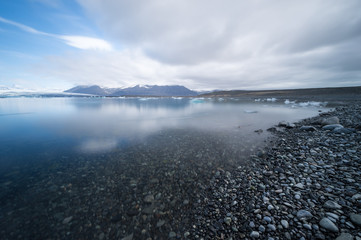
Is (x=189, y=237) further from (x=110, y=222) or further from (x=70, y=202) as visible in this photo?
(x=70, y=202)

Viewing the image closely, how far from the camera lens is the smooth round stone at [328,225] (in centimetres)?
214

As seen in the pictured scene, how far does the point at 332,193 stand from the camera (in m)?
3.02

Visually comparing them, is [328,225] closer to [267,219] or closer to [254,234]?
[267,219]

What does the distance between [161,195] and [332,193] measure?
4166 millimetres

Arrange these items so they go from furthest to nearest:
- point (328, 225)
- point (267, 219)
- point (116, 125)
Answer: point (116, 125) → point (267, 219) → point (328, 225)

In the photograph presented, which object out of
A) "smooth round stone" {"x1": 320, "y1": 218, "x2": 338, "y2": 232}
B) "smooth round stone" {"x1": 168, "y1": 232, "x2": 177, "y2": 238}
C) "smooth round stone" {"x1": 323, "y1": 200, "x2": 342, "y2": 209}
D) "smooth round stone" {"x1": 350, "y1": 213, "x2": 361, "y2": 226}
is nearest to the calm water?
"smooth round stone" {"x1": 168, "y1": 232, "x2": 177, "y2": 238}

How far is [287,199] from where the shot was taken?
9.89 feet

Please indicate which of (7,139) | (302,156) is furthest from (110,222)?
(7,139)

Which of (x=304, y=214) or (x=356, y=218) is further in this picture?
(x=304, y=214)

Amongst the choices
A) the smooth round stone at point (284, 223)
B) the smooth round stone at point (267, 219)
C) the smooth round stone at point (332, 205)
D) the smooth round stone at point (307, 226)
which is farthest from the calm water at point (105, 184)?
the smooth round stone at point (332, 205)

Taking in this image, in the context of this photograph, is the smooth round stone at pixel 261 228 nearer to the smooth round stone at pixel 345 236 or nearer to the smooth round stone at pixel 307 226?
the smooth round stone at pixel 307 226

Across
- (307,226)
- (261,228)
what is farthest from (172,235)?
(307,226)

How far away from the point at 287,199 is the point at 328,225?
0.79 metres

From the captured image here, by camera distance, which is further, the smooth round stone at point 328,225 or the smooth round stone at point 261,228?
the smooth round stone at point 261,228
